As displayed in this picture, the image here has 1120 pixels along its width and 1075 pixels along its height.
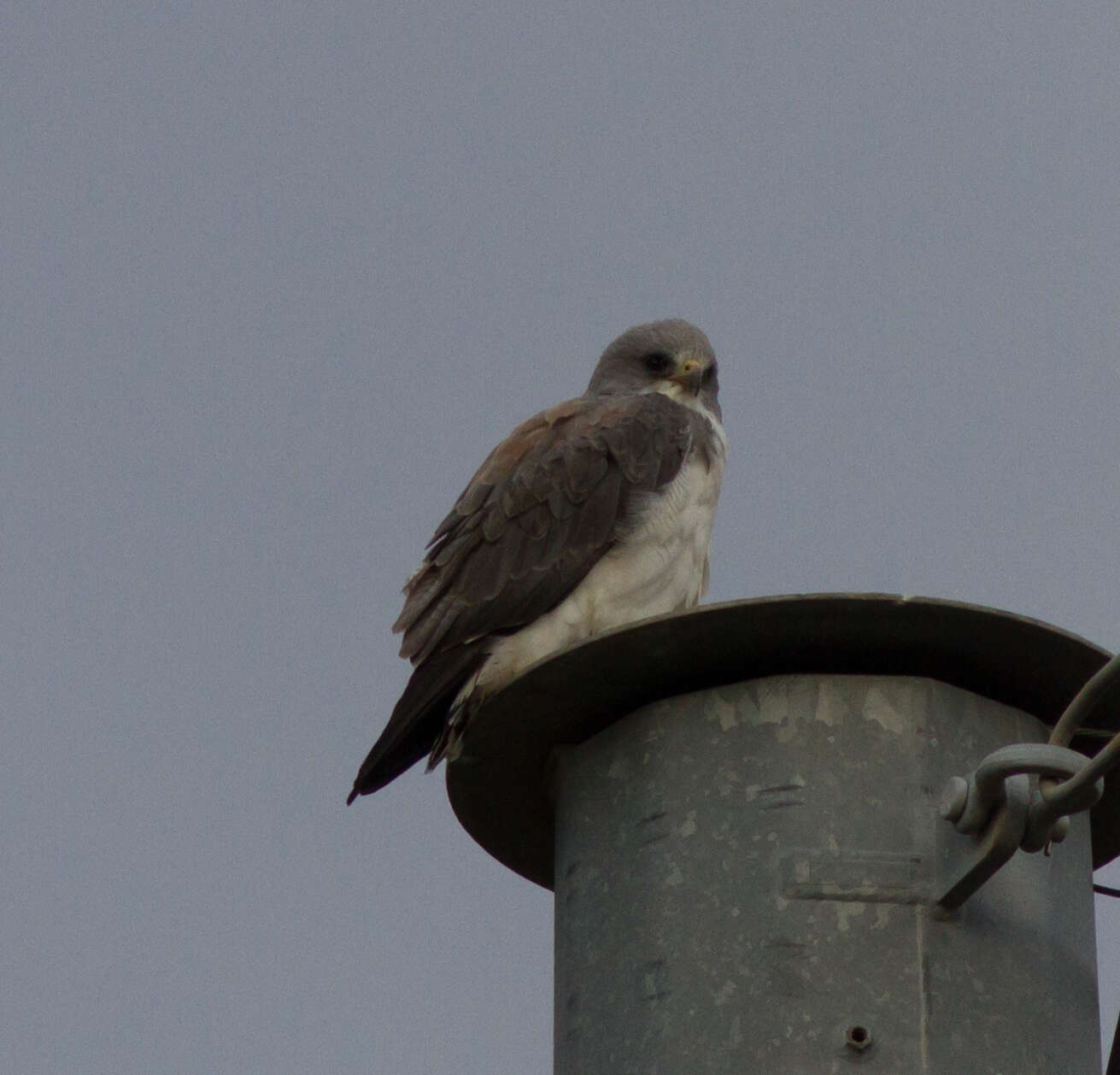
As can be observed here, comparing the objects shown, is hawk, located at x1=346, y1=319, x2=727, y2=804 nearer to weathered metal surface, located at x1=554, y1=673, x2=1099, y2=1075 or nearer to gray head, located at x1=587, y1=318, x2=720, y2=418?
gray head, located at x1=587, y1=318, x2=720, y2=418

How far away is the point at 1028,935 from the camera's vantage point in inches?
169

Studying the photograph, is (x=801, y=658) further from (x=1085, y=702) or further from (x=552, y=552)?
(x=552, y=552)

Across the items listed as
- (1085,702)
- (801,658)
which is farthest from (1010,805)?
(801,658)

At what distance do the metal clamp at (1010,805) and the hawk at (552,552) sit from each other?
7.54ft

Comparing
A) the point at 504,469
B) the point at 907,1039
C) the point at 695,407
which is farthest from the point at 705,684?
the point at 695,407

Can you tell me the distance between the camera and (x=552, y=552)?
6758 mm

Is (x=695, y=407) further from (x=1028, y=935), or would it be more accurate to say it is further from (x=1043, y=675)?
(x=1028, y=935)

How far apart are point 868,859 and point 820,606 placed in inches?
22.7

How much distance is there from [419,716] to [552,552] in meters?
0.84

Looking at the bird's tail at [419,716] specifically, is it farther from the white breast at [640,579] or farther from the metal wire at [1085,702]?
the metal wire at [1085,702]

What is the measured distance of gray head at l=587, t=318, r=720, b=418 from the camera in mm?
8125

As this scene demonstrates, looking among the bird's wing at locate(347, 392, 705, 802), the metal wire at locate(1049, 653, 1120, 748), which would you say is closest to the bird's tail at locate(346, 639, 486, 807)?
the bird's wing at locate(347, 392, 705, 802)

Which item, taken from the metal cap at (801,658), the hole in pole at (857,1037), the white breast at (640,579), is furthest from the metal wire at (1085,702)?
the white breast at (640,579)

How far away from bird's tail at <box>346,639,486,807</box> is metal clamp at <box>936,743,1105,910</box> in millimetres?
2242
